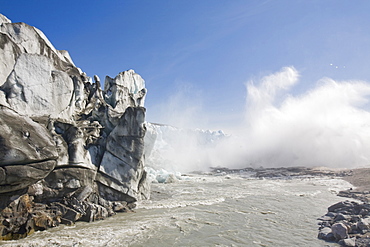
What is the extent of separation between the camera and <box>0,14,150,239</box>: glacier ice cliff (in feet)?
28.5

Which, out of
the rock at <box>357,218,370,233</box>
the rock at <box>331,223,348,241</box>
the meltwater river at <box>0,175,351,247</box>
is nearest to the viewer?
the rock at <box>331,223,348,241</box>

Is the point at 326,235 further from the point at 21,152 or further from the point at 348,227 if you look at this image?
the point at 21,152

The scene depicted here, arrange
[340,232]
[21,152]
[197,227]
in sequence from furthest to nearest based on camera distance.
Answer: [197,227], [340,232], [21,152]

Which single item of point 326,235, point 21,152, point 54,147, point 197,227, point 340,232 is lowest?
point 197,227

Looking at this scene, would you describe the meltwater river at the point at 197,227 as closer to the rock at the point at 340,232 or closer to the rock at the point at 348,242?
the rock at the point at 348,242

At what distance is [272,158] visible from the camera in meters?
58.4

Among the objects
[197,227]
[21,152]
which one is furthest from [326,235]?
[21,152]

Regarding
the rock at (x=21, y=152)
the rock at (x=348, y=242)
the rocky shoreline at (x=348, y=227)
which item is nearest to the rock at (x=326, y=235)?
the rocky shoreline at (x=348, y=227)

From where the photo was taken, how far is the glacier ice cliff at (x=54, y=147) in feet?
28.5

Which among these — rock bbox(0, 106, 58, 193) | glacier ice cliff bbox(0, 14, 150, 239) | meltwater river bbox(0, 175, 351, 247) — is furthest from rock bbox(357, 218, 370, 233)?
rock bbox(0, 106, 58, 193)

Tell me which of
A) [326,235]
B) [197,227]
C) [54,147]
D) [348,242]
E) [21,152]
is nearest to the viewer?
[348,242]

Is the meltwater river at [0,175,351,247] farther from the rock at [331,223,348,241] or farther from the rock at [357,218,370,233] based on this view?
the rock at [357,218,370,233]

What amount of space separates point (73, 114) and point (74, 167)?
4583mm

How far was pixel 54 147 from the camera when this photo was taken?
9.72 metres
